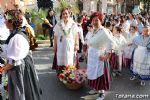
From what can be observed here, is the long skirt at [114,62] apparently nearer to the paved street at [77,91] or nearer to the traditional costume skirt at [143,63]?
the paved street at [77,91]

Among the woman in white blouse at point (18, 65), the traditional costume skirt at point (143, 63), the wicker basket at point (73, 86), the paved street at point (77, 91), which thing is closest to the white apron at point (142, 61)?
the traditional costume skirt at point (143, 63)

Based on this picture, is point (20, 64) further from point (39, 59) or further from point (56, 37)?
point (39, 59)

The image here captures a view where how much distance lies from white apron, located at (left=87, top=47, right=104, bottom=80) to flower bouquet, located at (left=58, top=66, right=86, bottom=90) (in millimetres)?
633

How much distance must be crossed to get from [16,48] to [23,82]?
615mm

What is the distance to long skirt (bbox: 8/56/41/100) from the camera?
220 inches

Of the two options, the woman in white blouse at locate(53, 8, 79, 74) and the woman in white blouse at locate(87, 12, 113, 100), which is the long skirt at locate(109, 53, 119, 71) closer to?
the woman in white blouse at locate(53, 8, 79, 74)

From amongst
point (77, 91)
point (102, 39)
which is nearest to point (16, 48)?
point (102, 39)

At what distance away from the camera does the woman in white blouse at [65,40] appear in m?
8.38

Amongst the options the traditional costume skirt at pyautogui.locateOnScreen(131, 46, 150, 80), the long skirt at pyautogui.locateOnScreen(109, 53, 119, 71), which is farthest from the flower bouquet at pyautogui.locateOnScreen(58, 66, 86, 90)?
the long skirt at pyautogui.locateOnScreen(109, 53, 119, 71)

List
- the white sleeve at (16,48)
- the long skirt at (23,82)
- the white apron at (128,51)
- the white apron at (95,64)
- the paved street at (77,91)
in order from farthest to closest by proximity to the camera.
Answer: the white apron at (128,51) → the paved street at (77,91) → the white apron at (95,64) → the long skirt at (23,82) → the white sleeve at (16,48)

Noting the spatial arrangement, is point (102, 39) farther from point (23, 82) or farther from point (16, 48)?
point (16, 48)

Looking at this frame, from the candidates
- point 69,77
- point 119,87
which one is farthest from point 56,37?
point 119,87

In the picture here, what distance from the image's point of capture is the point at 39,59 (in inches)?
482

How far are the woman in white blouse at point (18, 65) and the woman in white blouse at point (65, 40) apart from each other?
2695mm
